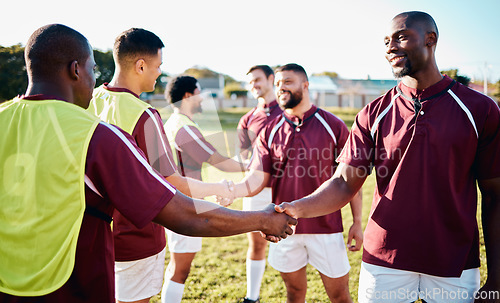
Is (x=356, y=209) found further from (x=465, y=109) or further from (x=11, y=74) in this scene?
(x=11, y=74)

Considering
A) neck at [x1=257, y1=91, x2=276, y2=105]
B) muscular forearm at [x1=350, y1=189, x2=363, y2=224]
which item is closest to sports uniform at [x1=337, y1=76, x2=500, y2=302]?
muscular forearm at [x1=350, y1=189, x2=363, y2=224]

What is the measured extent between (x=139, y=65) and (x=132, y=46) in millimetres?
163

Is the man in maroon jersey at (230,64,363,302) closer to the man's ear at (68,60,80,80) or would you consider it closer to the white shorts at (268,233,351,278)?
the white shorts at (268,233,351,278)

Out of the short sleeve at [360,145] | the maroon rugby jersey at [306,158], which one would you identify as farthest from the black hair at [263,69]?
the short sleeve at [360,145]

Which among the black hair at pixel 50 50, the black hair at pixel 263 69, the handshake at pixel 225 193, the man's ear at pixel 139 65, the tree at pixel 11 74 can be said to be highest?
the black hair at pixel 263 69

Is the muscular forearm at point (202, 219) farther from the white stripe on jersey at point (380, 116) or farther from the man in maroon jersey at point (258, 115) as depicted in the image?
the man in maroon jersey at point (258, 115)

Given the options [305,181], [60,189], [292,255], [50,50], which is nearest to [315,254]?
[292,255]

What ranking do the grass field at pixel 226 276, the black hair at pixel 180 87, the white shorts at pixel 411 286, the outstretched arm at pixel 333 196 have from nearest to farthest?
the white shorts at pixel 411 286, the outstretched arm at pixel 333 196, the grass field at pixel 226 276, the black hair at pixel 180 87

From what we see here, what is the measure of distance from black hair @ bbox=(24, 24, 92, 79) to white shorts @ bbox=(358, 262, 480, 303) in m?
2.25

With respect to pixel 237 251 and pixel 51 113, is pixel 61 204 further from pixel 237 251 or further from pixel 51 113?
pixel 237 251

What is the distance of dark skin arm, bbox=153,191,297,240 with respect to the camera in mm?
1834

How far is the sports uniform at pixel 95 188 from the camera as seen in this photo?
1631mm

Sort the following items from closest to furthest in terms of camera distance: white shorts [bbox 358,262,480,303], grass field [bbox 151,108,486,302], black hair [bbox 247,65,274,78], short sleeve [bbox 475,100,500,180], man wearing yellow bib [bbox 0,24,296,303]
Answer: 1. man wearing yellow bib [bbox 0,24,296,303]
2. short sleeve [bbox 475,100,500,180]
3. white shorts [bbox 358,262,480,303]
4. grass field [bbox 151,108,486,302]
5. black hair [bbox 247,65,274,78]

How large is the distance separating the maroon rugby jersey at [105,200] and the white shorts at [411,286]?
1.56 metres
